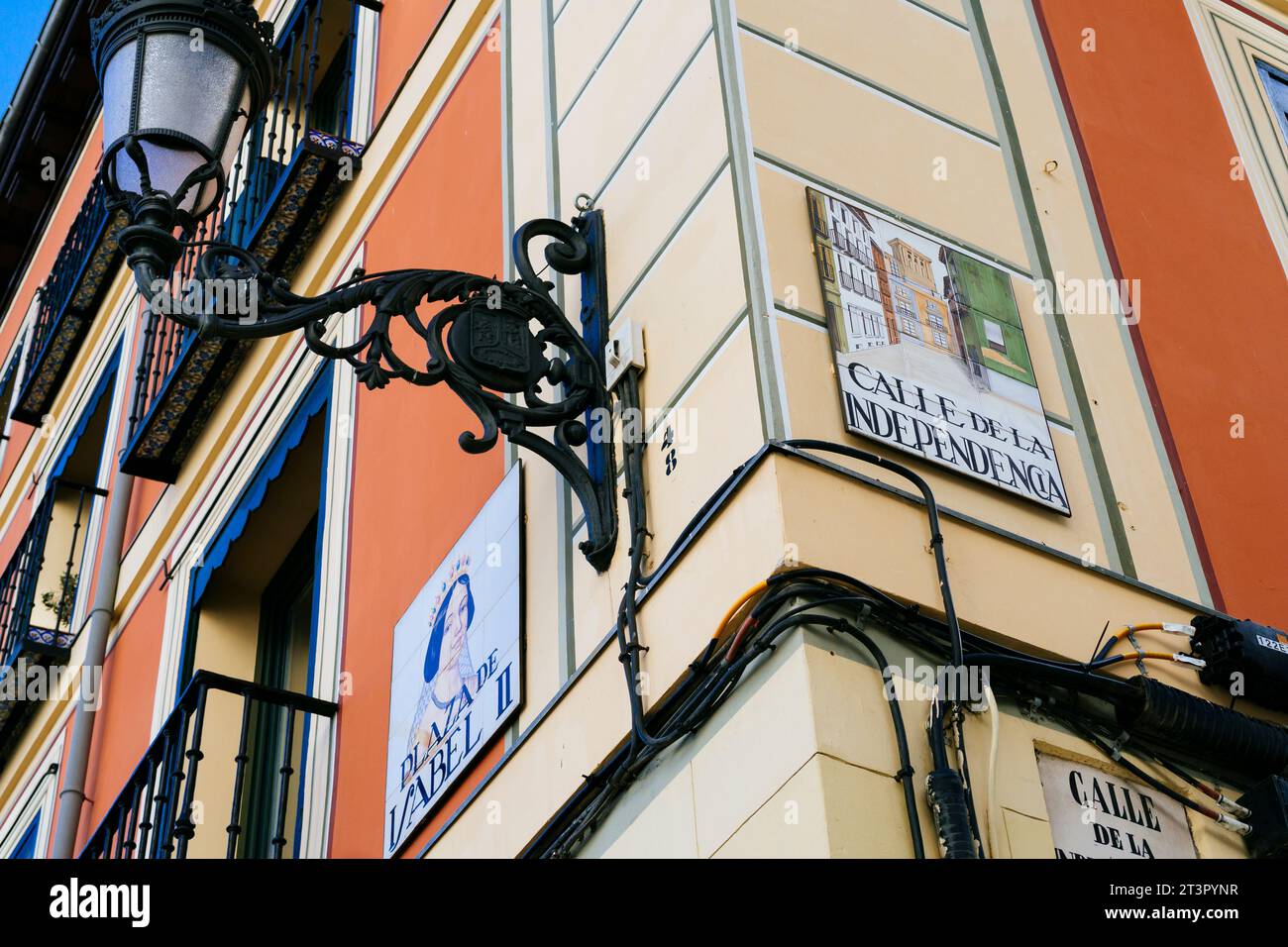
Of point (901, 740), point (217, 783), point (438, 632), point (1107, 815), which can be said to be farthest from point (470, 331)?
point (217, 783)

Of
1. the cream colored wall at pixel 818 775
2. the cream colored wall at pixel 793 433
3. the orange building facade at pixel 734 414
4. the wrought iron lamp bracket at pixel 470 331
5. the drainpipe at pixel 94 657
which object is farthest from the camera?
A: the drainpipe at pixel 94 657

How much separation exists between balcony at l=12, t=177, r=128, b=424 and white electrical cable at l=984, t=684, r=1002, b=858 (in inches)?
342

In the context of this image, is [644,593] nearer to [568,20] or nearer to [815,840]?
[815,840]

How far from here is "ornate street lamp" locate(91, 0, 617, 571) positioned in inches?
202

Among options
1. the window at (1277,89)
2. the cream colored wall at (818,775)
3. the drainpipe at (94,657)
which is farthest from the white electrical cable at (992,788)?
the drainpipe at (94,657)

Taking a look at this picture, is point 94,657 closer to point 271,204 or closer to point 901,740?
point 271,204

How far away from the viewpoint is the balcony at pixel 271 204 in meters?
8.35

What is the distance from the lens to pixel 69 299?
41.1 ft

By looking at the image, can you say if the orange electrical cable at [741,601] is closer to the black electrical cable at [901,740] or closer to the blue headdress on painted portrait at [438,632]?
the black electrical cable at [901,740]

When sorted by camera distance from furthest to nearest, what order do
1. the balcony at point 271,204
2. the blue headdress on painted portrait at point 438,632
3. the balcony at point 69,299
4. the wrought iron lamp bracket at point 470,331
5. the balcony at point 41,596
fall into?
the balcony at point 69,299
the balcony at point 41,596
the balcony at point 271,204
the blue headdress on painted portrait at point 438,632
the wrought iron lamp bracket at point 470,331

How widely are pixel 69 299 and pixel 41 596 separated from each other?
2070mm

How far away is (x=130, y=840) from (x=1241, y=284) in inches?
172

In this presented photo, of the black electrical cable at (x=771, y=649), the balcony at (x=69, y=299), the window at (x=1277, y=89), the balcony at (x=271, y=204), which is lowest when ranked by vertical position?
the black electrical cable at (x=771, y=649)

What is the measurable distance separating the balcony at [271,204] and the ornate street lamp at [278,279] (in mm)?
2481
